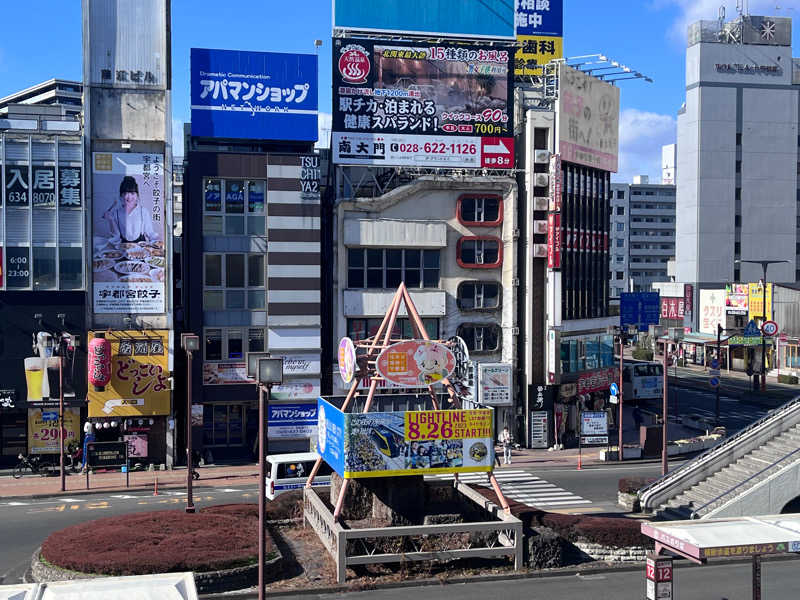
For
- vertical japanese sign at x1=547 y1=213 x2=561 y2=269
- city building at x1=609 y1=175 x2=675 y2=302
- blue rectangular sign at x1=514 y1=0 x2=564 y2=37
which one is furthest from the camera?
city building at x1=609 y1=175 x2=675 y2=302

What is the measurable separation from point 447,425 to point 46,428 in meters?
28.7

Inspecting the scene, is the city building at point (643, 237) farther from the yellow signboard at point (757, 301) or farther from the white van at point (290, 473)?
the white van at point (290, 473)

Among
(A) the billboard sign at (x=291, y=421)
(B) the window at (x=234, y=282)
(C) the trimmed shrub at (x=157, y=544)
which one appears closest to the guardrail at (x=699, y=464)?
(C) the trimmed shrub at (x=157, y=544)

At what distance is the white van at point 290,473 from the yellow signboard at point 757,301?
6512cm

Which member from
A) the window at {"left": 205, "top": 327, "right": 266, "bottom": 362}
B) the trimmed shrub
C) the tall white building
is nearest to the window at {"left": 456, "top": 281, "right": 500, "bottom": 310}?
the window at {"left": 205, "top": 327, "right": 266, "bottom": 362}

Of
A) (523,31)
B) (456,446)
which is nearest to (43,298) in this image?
(456,446)

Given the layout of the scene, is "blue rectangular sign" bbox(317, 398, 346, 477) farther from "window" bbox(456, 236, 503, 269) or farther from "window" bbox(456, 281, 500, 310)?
"window" bbox(456, 236, 503, 269)

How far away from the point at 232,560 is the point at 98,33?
34.6 meters

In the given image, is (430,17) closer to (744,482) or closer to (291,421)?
(291,421)

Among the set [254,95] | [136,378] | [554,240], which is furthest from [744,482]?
[254,95]

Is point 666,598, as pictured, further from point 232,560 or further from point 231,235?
point 231,235

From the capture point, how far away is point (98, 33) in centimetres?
5038

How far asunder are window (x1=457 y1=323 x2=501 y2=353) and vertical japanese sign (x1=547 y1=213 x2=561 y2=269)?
17.7 feet

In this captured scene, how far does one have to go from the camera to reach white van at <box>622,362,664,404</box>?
6856cm
